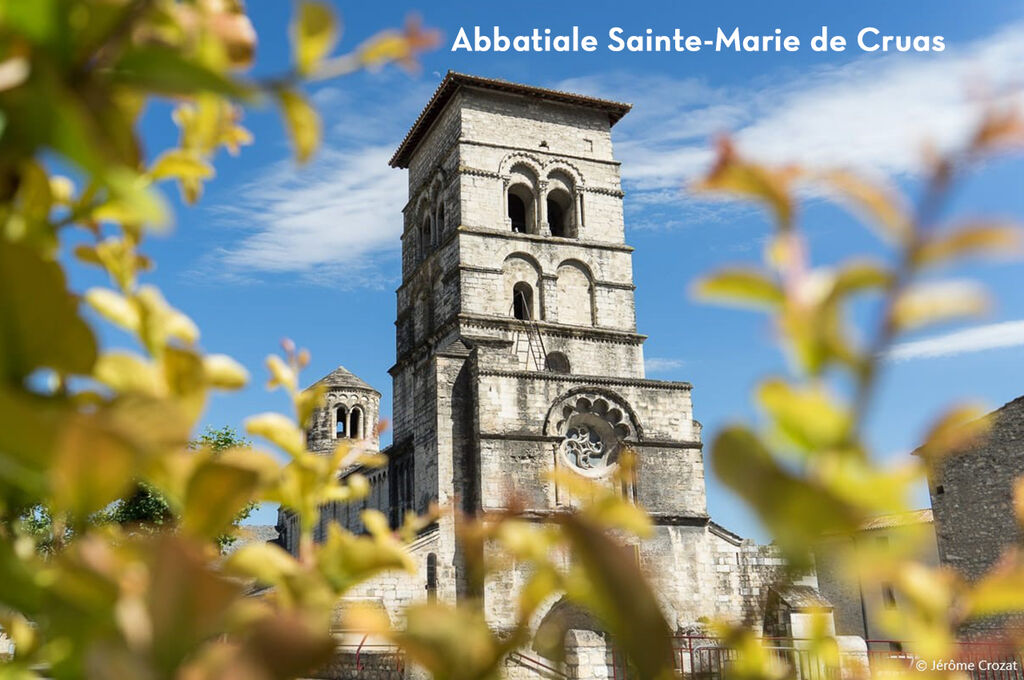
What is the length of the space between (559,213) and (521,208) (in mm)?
1245

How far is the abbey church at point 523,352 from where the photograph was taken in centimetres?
1805

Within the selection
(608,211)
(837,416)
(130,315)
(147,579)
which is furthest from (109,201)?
(608,211)

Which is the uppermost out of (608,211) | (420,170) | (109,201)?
(420,170)

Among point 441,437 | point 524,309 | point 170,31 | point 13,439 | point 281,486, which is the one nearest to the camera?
point 13,439

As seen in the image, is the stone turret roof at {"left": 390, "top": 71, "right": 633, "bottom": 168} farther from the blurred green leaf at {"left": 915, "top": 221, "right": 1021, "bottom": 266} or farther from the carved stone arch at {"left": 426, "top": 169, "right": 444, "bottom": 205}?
the blurred green leaf at {"left": 915, "top": 221, "right": 1021, "bottom": 266}

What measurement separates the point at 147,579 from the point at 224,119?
529mm

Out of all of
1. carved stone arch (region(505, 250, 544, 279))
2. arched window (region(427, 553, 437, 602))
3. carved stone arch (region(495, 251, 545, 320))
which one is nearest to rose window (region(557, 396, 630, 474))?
carved stone arch (region(495, 251, 545, 320))

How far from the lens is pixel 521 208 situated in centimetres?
2503

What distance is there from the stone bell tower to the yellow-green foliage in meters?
15.8

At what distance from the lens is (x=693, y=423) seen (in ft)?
66.8

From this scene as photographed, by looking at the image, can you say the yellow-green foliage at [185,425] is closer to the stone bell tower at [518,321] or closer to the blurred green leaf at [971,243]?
the blurred green leaf at [971,243]

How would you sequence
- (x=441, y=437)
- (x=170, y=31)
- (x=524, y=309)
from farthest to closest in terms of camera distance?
(x=524, y=309) < (x=441, y=437) < (x=170, y=31)

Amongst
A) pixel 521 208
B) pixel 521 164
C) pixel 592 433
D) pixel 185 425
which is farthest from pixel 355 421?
pixel 185 425

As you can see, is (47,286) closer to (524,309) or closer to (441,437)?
(441,437)
